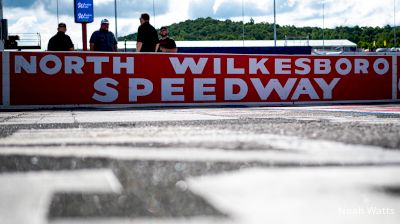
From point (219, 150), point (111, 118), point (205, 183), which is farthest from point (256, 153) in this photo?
point (111, 118)

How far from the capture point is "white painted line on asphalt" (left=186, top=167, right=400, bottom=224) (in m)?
1.39

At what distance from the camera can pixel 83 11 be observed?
1074 inches

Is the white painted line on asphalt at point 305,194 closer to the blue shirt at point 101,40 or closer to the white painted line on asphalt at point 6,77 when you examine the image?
the white painted line on asphalt at point 6,77

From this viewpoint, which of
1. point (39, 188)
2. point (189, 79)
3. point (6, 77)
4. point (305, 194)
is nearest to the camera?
point (305, 194)

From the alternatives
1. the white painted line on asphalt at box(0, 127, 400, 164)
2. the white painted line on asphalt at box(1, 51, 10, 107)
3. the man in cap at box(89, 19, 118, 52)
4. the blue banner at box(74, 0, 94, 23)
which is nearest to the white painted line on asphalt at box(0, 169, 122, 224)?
the white painted line on asphalt at box(0, 127, 400, 164)

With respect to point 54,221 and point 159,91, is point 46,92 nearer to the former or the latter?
point 159,91

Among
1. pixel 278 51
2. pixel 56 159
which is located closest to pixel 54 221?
pixel 56 159

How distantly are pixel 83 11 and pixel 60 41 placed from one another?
50.8 feet

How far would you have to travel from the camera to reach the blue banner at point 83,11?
85.5 feet

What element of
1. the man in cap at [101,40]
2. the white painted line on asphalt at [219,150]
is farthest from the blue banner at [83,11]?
the white painted line on asphalt at [219,150]

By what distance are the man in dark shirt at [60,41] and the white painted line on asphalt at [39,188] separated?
35.5 ft

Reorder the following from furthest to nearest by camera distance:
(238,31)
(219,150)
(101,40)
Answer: (238,31), (101,40), (219,150)

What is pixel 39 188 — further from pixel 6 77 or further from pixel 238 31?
pixel 238 31

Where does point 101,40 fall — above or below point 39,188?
above
